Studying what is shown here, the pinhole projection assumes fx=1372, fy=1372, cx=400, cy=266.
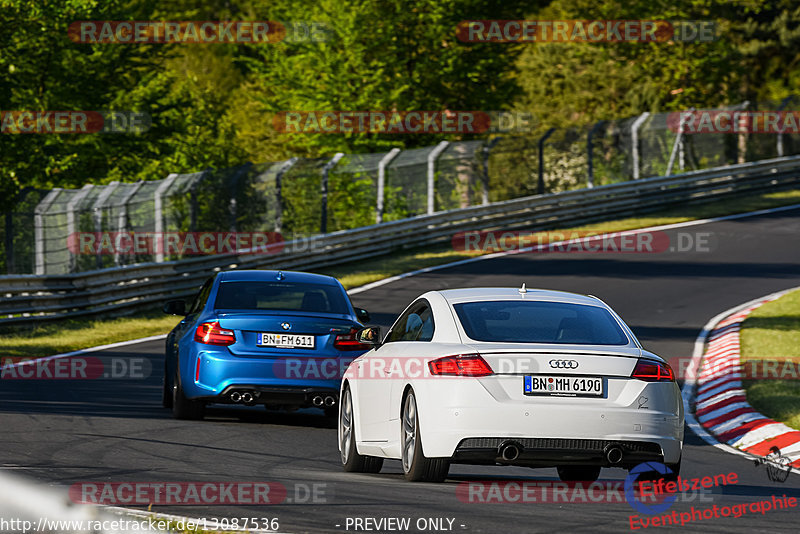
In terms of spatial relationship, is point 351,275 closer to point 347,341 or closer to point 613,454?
point 347,341

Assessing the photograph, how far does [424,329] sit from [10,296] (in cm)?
1399

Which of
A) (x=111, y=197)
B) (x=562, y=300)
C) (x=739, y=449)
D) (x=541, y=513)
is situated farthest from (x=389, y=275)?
(x=541, y=513)

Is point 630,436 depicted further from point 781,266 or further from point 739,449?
point 781,266

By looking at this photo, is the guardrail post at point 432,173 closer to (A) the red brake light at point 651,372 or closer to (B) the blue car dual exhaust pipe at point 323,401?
(B) the blue car dual exhaust pipe at point 323,401

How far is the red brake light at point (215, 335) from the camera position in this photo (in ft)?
41.5

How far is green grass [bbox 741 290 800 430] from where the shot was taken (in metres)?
13.7

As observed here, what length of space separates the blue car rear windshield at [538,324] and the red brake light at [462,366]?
24cm

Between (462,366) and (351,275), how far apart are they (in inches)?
743

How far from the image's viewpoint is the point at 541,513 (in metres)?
7.76

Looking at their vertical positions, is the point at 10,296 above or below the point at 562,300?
below

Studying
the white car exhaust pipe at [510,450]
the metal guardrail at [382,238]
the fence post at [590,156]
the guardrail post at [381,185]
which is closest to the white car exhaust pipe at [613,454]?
the white car exhaust pipe at [510,450]

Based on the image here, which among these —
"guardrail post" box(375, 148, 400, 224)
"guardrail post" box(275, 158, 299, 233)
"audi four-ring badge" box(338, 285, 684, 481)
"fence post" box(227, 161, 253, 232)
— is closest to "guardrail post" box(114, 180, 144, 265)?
"fence post" box(227, 161, 253, 232)

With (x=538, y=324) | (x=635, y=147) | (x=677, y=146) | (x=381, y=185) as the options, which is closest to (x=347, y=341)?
(x=538, y=324)

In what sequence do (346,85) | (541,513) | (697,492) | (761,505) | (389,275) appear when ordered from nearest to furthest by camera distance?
(541,513), (761,505), (697,492), (389,275), (346,85)
